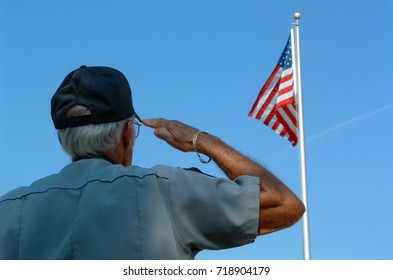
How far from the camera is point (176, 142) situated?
2.99 metres

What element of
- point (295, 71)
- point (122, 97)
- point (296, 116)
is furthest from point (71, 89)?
point (295, 71)

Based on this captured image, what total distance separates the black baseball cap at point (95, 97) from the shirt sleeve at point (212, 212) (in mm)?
354

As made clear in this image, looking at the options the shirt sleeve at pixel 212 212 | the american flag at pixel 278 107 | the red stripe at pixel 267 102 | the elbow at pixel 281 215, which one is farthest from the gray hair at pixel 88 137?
the red stripe at pixel 267 102

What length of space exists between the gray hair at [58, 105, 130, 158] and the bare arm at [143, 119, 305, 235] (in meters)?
0.33

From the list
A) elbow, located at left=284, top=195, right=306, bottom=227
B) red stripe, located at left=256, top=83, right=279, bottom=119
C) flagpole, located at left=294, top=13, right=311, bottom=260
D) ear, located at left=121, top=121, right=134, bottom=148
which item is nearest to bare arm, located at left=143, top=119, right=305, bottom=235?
elbow, located at left=284, top=195, right=306, bottom=227

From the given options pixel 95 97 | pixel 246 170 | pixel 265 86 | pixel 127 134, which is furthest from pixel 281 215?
pixel 265 86

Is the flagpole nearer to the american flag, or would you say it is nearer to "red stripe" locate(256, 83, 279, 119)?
the american flag

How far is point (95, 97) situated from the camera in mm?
2668

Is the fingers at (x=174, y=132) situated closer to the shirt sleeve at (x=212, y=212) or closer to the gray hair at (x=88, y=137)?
the gray hair at (x=88, y=137)

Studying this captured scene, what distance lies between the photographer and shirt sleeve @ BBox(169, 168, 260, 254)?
244 centimetres

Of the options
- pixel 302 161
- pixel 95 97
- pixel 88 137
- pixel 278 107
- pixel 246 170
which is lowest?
pixel 246 170

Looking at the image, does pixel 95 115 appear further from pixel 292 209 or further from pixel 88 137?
pixel 292 209

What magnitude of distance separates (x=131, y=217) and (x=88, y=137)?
38 cm
